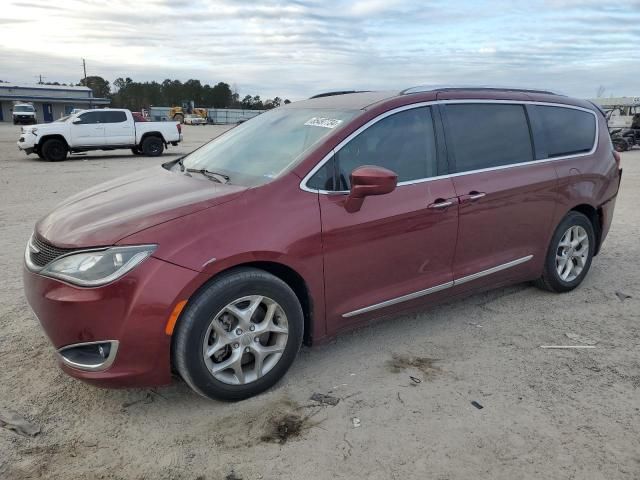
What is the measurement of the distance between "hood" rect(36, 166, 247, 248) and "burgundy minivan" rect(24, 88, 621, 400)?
2 cm

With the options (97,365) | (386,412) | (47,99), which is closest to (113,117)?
(97,365)

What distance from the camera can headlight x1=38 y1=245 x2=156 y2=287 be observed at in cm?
274

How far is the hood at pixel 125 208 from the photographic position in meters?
2.89

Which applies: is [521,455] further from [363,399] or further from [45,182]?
[45,182]

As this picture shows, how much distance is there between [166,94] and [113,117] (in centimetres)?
8752

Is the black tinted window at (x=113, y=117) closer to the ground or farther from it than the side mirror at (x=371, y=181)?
farther from it

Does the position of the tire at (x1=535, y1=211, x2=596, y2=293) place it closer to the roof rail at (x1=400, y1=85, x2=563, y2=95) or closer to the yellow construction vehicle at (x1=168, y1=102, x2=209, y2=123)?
the roof rail at (x1=400, y1=85, x2=563, y2=95)

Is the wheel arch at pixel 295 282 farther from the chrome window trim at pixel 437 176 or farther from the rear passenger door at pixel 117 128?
the rear passenger door at pixel 117 128

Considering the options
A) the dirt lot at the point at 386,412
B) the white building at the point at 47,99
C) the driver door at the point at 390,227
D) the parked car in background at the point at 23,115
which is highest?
the white building at the point at 47,99

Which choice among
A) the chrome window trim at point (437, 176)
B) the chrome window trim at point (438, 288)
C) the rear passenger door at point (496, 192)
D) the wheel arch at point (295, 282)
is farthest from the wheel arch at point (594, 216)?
the wheel arch at point (295, 282)

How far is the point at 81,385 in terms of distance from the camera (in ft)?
10.9

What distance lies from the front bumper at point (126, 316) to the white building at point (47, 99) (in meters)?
71.6

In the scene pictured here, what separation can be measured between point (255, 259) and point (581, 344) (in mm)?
2512

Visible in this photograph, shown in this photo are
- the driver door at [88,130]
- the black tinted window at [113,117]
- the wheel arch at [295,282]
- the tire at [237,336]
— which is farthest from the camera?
→ the black tinted window at [113,117]
